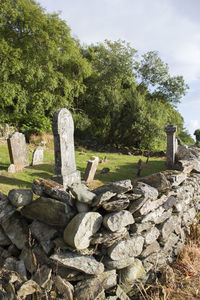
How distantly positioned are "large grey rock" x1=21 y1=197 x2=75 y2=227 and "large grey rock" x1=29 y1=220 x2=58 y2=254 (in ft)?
0.31

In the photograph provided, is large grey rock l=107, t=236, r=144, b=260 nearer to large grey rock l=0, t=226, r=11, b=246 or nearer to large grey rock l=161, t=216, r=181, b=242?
large grey rock l=161, t=216, r=181, b=242

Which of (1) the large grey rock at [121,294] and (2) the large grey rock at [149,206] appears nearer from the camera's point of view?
(1) the large grey rock at [121,294]

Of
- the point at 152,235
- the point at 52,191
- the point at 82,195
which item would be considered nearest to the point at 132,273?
the point at 152,235

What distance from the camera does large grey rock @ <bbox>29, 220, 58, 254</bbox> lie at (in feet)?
11.2

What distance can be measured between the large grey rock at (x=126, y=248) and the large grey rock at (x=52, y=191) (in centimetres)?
105

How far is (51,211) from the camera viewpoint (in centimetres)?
355

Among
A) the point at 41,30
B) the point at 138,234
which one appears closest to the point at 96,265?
the point at 138,234

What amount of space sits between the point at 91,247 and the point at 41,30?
1970cm

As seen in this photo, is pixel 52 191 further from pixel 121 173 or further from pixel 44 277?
pixel 121 173

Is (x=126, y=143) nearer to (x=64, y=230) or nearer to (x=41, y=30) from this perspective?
(x=41, y=30)

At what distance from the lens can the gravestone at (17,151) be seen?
8.53 meters

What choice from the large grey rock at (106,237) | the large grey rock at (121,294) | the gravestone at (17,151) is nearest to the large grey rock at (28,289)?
the large grey rock at (106,237)

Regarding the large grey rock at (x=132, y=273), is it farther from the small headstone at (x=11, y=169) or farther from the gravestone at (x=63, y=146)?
the small headstone at (x=11, y=169)

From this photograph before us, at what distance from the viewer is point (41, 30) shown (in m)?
17.9
